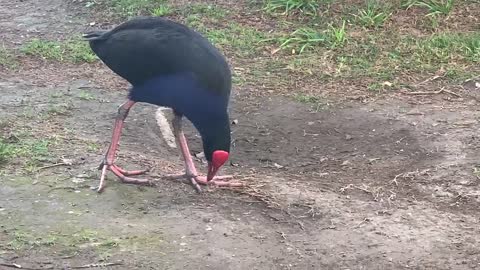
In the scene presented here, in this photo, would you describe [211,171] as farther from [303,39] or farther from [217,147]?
[303,39]

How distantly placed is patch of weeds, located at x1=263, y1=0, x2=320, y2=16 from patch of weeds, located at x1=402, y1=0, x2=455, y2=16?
854 millimetres

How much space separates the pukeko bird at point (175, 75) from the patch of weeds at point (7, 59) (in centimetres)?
252

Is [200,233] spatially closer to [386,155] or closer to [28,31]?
[386,155]

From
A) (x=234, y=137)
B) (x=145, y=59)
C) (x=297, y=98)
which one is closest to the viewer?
(x=145, y=59)

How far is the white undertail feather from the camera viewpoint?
6.00 m

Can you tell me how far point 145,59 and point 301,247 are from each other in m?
1.34

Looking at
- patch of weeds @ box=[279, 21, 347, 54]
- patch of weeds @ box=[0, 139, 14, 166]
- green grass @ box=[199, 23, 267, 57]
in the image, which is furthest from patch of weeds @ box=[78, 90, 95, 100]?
patch of weeds @ box=[279, 21, 347, 54]

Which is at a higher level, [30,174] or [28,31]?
[30,174]

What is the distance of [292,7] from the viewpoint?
332 inches

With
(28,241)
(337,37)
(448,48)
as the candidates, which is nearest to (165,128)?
(28,241)

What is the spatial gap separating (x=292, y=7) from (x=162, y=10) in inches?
48.9

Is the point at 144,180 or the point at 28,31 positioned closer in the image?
the point at 144,180

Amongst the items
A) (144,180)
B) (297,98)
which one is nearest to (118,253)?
(144,180)

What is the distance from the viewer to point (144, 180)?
16.3 feet
